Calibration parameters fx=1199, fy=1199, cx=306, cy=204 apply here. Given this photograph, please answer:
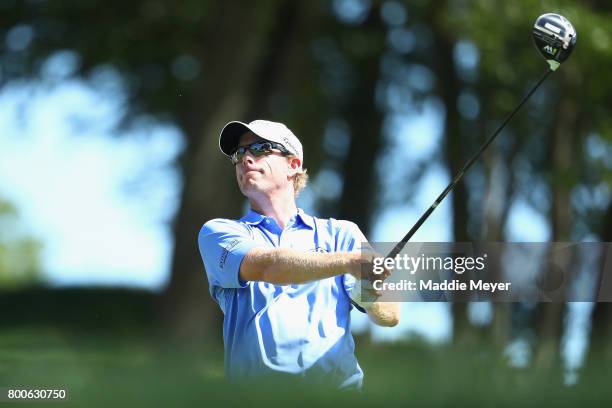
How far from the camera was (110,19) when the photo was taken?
1659cm

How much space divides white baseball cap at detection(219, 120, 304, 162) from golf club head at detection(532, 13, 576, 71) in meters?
1.19

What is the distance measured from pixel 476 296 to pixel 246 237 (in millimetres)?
878

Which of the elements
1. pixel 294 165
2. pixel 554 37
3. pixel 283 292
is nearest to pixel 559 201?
pixel 554 37

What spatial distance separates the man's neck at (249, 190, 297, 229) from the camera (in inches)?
165

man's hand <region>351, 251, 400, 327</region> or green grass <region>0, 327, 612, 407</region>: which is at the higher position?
man's hand <region>351, 251, 400, 327</region>

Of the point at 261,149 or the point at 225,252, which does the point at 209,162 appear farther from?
the point at 225,252

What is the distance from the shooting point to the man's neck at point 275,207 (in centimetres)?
418

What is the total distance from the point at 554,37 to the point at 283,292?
1691 millimetres

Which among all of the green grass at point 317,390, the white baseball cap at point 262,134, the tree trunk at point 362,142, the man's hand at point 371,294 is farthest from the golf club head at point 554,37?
the tree trunk at point 362,142

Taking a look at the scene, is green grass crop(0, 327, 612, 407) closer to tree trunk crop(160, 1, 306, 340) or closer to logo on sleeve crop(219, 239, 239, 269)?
logo on sleeve crop(219, 239, 239, 269)

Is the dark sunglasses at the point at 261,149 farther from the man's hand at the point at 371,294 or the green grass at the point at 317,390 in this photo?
the green grass at the point at 317,390

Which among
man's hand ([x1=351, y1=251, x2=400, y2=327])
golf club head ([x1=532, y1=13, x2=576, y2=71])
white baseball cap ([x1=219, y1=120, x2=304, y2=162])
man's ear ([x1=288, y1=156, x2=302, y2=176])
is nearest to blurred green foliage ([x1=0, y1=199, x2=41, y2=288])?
golf club head ([x1=532, y1=13, x2=576, y2=71])

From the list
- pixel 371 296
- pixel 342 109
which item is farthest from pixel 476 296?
pixel 342 109

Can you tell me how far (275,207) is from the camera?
4188mm
